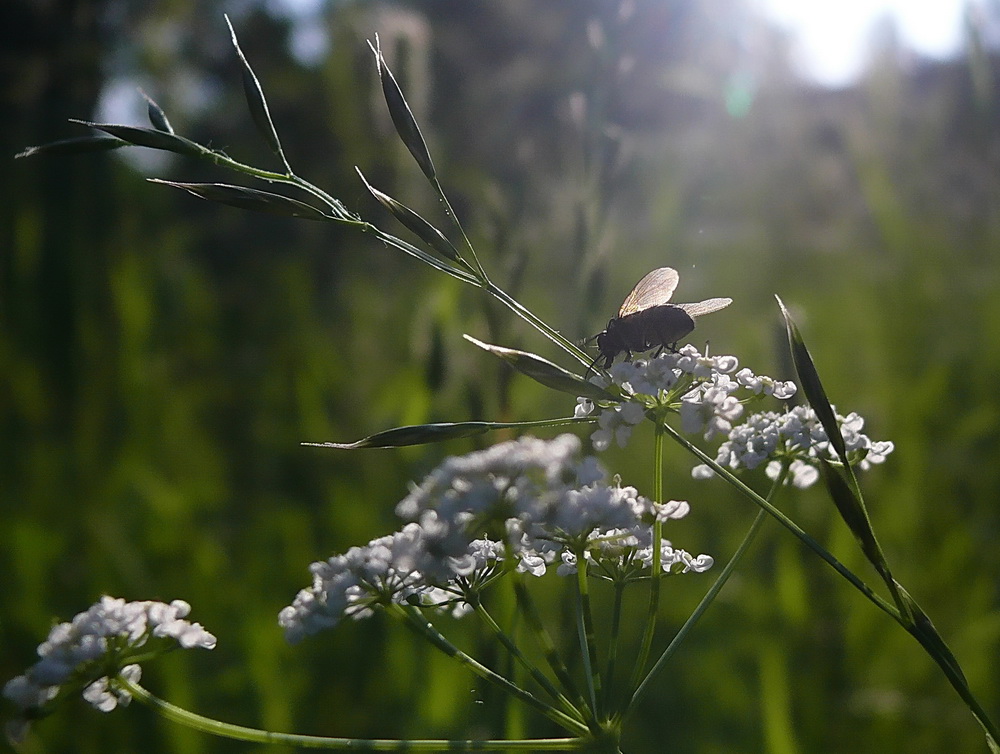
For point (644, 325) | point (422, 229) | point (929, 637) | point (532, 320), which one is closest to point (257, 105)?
point (422, 229)

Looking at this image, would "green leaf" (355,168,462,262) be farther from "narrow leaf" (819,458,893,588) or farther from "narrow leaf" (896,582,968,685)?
"narrow leaf" (896,582,968,685)

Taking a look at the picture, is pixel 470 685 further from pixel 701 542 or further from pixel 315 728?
pixel 701 542

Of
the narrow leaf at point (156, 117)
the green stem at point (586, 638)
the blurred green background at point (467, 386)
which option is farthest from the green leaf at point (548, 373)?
the blurred green background at point (467, 386)

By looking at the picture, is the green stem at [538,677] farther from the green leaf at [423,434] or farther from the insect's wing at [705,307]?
the insect's wing at [705,307]

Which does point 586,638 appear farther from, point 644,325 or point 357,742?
point 644,325

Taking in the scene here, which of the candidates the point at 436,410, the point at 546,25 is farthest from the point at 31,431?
the point at 546,25

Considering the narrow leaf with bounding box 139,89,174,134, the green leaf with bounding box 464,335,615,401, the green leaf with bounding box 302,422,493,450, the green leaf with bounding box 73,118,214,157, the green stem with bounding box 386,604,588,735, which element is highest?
the narrow leaf with bounding box 139,89,174,134

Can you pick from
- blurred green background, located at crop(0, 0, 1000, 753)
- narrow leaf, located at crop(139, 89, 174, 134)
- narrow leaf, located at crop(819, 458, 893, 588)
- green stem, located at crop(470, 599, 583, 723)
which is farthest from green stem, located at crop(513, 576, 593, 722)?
narrow leaf, located at crop(139, 89, 174, 134)
